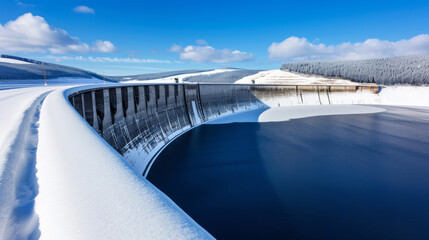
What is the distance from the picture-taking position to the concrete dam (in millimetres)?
11531

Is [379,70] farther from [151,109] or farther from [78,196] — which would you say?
[78,196]

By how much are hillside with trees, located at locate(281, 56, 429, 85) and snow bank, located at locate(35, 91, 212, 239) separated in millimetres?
75071

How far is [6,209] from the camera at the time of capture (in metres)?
1.74

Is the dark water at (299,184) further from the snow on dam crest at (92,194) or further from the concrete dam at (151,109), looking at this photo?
the snow on dam crest at (92,194)

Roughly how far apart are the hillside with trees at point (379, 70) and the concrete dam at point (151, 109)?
39.6 metres

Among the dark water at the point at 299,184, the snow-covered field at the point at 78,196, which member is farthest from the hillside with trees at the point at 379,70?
the snow-covered field at the point at 78,196

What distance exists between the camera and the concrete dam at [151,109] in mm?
11531

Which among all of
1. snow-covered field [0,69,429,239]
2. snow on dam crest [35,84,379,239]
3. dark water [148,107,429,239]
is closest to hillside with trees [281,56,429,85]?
dark water [148,107,429,239]

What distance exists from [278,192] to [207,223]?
4.15 m

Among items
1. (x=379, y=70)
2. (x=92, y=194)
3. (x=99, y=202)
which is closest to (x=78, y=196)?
(x=92, y=194)

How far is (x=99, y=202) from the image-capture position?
1502mm

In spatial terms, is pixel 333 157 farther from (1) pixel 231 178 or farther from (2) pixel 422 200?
(1) pixel 231 178

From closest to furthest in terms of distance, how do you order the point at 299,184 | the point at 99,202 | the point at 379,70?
A: the point at 99,202
the point at 299,184
the point at 379,70

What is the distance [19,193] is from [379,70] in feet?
270
